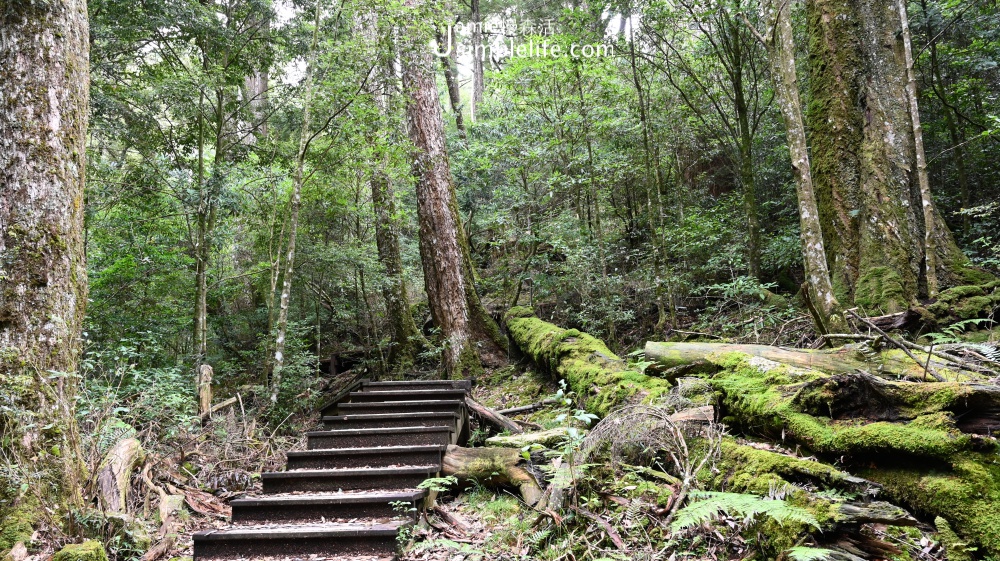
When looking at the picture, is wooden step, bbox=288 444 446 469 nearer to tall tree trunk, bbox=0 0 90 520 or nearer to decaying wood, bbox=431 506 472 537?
decaying wood, bbox=431 506 472 537

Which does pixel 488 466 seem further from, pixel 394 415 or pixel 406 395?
pixel 406 395

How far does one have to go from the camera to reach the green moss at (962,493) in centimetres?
214

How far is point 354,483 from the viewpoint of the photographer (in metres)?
4.98

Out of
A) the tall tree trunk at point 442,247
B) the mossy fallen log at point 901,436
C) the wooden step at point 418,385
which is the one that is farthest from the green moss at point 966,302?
the tall tree trunk at point 442,247

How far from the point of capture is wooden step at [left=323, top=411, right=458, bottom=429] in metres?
6.38

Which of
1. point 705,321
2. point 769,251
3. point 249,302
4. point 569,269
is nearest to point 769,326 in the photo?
point 705,321

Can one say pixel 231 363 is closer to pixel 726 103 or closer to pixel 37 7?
pixel 37 7

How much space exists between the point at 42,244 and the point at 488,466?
423 cm

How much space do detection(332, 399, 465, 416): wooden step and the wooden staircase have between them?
1 cm

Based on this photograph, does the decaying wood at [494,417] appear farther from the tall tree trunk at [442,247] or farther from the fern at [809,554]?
the fern at [809,554]

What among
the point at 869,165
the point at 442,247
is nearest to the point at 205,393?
the point at 442,247

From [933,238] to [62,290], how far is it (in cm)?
933

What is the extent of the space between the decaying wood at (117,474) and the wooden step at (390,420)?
2087mm

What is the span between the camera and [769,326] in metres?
7.99
